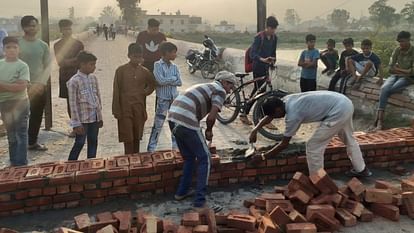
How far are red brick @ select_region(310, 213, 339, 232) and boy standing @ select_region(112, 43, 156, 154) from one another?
2421mm

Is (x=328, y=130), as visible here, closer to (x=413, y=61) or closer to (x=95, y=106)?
(x=95, y=106)

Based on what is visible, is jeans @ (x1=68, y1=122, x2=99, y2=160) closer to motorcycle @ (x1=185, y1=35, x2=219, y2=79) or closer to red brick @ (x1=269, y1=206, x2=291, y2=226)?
red brick @ (x1=269, y1=206, x2=291, y2=226)

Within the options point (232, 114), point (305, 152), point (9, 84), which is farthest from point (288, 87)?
point (9, 84)

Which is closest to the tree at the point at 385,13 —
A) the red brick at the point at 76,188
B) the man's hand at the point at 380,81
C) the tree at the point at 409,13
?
the tree at the point at 409,13

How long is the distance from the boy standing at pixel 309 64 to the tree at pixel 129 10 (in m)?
69.2

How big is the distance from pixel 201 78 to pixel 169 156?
1038cm

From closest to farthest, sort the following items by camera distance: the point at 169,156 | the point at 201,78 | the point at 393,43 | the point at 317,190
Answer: the point at 317,190 < the point at 169,156 < the point at 393,43 < the point at 201,78

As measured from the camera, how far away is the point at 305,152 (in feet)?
14.5

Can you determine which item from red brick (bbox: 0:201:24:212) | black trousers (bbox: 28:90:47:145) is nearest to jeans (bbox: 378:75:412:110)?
black trousers (bbox: 28:90:47:145)

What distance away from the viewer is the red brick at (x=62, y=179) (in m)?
3.56

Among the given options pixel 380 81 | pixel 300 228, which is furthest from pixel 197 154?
pixel 380 81

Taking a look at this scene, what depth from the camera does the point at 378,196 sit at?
360cm

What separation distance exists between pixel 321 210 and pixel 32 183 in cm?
247

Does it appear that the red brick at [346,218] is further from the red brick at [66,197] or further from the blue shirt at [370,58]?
the blue shirt at [370,58]
